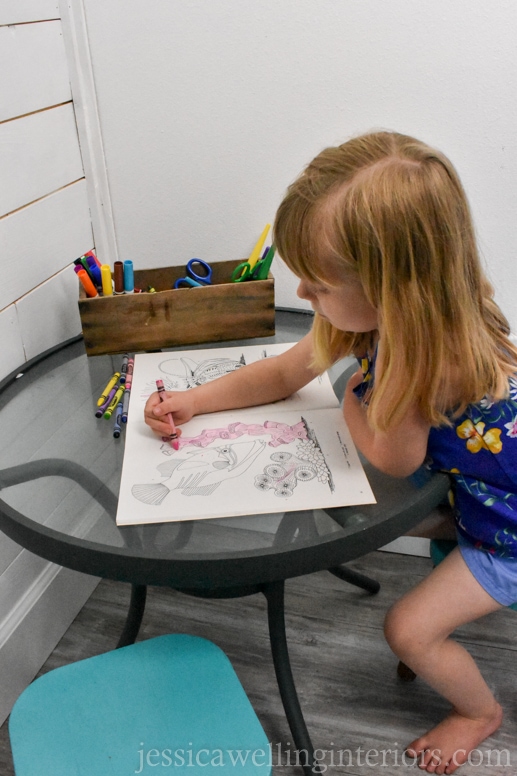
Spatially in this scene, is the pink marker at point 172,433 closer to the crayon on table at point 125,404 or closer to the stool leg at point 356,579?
the crayon on table at point 125,404

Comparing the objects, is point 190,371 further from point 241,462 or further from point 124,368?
point 241,462

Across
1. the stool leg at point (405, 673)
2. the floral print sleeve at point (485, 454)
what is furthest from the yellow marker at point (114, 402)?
the stool leg at point (405, 673)

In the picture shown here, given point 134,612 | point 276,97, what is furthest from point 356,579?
point 276,97

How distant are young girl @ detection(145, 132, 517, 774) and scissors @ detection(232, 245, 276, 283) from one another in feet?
0.57

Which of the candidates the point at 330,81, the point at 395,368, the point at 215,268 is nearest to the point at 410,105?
the point at 330,81

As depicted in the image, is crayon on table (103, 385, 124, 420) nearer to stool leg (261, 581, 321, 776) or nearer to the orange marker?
the orange marker

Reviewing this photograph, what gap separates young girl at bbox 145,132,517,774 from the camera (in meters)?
0.71

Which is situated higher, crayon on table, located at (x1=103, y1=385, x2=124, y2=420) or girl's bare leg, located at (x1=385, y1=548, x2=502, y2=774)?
crayon on table, located at (x1=103, y1=385, x2=124, y2=420)

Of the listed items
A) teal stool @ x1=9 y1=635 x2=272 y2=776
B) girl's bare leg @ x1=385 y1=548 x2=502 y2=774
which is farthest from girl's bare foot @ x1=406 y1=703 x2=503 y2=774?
teal stool @ x1=9 y1=635 x2=272 y2=776

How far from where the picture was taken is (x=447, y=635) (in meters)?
0.95

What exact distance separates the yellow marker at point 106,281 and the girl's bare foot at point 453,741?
847 mm

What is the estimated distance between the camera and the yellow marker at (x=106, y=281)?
1.00 m

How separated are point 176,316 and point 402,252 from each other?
0.42 metres

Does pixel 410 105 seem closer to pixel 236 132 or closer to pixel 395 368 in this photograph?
pixel 236 132
